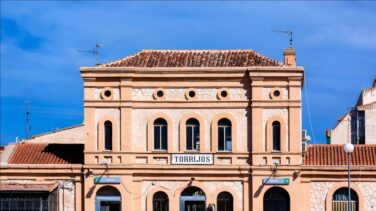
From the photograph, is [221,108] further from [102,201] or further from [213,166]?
[102,201]

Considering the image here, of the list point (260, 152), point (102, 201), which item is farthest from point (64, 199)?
point (260, 152)

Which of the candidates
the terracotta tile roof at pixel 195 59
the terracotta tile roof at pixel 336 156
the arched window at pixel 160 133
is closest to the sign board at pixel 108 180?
the arched window at pixel 160 133

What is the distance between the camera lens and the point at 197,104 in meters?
55.6

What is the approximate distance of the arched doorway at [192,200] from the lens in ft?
182

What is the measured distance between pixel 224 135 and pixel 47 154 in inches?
366

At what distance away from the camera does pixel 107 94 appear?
183ft

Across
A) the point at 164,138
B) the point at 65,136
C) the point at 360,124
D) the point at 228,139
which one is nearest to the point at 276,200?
the point at 228,139

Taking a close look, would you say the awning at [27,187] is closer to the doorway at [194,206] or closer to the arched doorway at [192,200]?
the arched doorway at [192,200]

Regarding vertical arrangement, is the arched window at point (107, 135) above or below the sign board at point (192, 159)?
above

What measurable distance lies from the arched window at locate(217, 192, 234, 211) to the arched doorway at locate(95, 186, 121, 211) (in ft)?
16.4

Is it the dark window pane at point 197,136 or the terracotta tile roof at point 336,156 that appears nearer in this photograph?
the terracotta tile roof at point 336,156

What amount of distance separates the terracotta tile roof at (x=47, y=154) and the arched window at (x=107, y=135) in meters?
1.80

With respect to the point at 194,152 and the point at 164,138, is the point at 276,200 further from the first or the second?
the point at 164,138

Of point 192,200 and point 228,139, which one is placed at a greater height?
point 228,139
